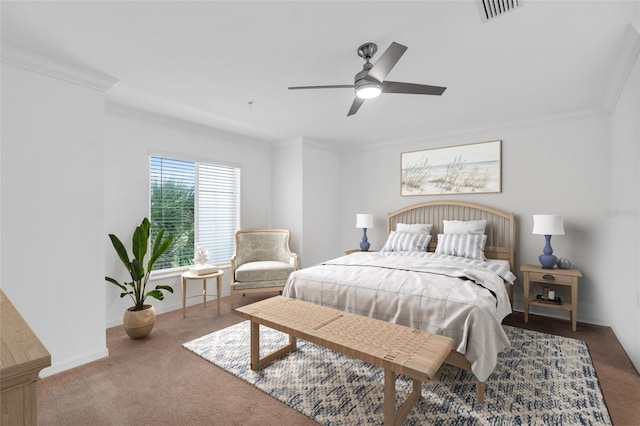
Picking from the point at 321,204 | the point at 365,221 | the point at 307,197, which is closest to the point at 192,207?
the point at 307,197

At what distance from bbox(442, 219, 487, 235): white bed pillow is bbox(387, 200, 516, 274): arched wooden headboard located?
0.17 meters

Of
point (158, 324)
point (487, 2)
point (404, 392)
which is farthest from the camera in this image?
point (158, 324)

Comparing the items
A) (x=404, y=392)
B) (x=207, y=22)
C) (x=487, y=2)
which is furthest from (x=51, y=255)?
(x=487, y=2)

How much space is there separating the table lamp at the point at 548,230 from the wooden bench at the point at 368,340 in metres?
2.34

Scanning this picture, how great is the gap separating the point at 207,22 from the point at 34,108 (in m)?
1.58

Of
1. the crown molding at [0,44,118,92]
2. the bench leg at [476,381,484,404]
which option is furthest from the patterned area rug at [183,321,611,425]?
the crown molding at [0,44,118,92]

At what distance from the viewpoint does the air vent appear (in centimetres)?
176

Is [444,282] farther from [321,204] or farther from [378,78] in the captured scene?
[321,204]

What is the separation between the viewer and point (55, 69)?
2.43 meters

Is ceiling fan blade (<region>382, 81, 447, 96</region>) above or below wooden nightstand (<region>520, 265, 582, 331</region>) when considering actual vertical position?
above

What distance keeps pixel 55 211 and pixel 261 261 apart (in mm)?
2584

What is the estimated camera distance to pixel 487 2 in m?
1.76

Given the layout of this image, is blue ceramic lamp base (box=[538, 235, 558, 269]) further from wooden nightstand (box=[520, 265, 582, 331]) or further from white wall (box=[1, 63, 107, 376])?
white wall (box=[1, 63, 107, 376])

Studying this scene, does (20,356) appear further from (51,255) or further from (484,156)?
(484,156)
